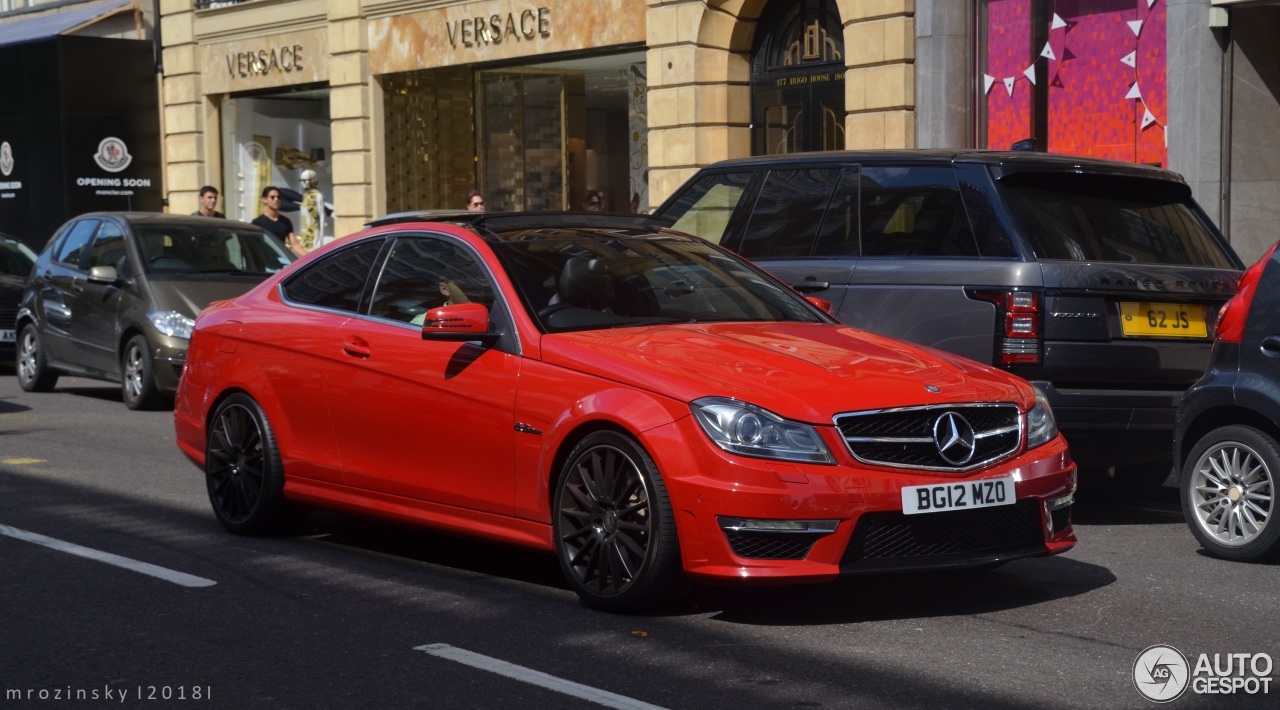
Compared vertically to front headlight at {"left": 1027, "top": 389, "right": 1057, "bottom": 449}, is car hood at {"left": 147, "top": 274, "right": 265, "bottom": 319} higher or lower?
higher

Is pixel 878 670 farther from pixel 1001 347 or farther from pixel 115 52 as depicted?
pixel 115 52

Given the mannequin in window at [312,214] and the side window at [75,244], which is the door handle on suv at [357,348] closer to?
the side window at [75,244]

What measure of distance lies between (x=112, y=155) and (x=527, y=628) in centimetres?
2504

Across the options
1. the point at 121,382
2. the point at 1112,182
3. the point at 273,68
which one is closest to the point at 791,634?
the point at 1112,182

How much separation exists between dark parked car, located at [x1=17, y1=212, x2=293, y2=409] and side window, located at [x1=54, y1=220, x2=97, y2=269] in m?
0.01

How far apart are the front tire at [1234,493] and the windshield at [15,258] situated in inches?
570

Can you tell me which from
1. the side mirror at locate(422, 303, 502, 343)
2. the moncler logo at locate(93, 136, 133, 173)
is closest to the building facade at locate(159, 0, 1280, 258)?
the moncler logo at locate(93, 136, 133, 173)

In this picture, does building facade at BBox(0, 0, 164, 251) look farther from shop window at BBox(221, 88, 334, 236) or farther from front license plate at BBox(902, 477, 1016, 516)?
front license plate at BBox(902, 477, 1016, 516)

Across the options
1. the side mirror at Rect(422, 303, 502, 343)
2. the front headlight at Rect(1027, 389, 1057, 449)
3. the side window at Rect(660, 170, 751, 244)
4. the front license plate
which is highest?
the side window at Rect(660, 170, 751, 244)

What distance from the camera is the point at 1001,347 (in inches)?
321

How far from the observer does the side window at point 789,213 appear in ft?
30.5

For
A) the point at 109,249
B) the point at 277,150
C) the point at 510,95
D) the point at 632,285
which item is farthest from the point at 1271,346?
the point at 277,150

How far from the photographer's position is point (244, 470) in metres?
8.01

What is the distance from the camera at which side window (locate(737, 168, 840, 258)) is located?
9.29 metres
